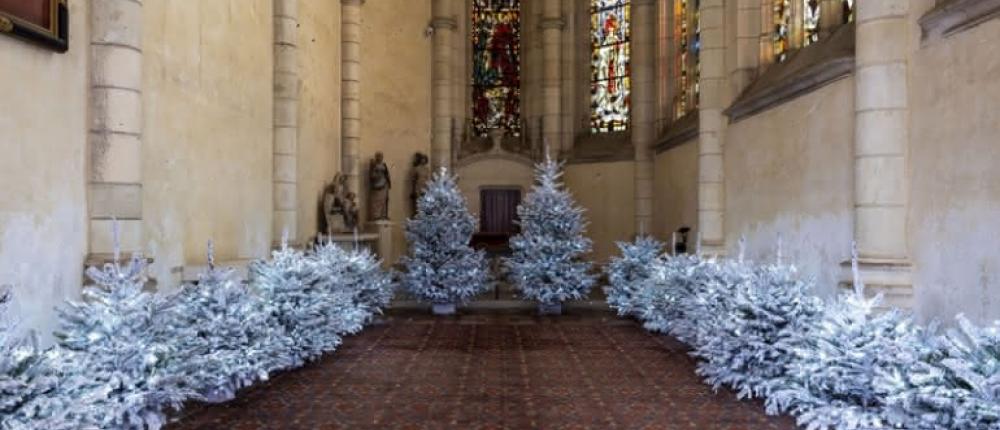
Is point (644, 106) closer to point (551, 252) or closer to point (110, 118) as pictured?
point (551, 252)

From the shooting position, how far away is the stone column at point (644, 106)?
1541cm

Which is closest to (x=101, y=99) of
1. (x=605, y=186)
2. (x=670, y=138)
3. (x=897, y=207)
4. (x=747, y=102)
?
(x=897, y=207)

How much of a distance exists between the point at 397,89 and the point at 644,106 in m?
5.15

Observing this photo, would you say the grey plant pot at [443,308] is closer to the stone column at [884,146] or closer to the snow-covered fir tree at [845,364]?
the stone column at [884,146]

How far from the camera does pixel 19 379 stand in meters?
3.23

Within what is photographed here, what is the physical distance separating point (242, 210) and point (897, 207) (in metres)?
6.74

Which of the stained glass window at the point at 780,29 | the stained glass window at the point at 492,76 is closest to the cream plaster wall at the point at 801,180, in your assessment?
the stained glass window at the point at 780,29

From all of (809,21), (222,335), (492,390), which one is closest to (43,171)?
(222,335)

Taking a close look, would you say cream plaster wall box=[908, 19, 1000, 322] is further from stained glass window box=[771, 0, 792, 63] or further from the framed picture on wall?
the framed picture on wall

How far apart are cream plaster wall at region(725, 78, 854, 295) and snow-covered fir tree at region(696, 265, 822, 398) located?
169 cm

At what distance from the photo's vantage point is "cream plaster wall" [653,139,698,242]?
483 inches

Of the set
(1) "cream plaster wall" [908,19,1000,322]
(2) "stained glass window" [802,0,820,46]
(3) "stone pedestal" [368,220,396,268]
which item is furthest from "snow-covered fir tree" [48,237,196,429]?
(3) "stone pedestal" [368,220,396,268]

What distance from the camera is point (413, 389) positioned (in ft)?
18.9

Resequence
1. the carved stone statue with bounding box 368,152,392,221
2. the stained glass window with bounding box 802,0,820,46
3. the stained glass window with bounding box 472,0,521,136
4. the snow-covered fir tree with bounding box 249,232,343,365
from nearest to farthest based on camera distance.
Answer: the snow-covered fir tree with bounding box 249,232,343,365 → the stained glass window with bounding box 802,0,820,46 → the carved stone statue with bounding box 368,152,392,221 → the stained glass window with bounding box 472,0,521,136
